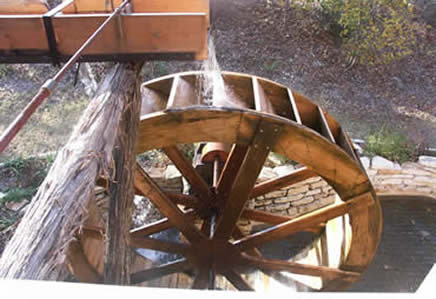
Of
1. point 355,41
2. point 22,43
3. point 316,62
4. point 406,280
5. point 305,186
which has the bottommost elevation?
point 406,280

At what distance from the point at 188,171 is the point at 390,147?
312 centimetres

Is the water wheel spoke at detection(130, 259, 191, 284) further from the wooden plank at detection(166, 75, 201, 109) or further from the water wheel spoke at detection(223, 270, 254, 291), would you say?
the wooden plank at detection(166, 75, 201, 109)

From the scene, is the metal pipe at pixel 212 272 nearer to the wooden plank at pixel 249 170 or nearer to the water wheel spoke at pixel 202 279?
the water wheel spoke at pixel 202 279

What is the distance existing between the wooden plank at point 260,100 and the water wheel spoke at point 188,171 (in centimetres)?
70

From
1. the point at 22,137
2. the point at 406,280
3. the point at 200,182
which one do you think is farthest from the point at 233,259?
the point at 22,137

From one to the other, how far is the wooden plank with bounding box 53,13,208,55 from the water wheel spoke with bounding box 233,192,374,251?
5.12 ft

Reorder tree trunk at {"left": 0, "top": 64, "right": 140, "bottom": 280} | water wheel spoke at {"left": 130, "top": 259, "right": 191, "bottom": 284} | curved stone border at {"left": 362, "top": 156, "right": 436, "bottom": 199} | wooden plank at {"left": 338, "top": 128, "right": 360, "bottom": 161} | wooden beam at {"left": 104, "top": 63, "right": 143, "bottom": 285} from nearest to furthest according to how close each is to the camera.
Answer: tree trunk at {"left": 0, "top": 64, "right": 140, "bottom": 280}, wooden beam at {"left": 104, "top": 63, "right": 143, "bottom": 285}, wooden plank at {"left": 338, "top": 128, "right": 360, "bottom": 161}, water wheel spoke at {"left": 130, "top": 259, "right": 191, "bottom": 284}, curved stone border at {"left": 362, "top": 156, "right": 436, "bottom": 199}

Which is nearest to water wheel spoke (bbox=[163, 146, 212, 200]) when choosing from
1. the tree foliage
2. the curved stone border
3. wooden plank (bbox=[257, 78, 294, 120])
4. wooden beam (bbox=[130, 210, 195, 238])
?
wooden beam (bbox=[130, 210, 195, 238])

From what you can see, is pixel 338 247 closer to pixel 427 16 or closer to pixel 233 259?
pixel 233 259

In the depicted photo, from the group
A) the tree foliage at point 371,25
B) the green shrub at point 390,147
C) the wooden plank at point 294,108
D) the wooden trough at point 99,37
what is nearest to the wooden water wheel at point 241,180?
the wooden plank at point 294,108

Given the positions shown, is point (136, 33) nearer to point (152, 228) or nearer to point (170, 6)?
point (170, 6)

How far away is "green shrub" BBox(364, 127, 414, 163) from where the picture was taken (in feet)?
14.9

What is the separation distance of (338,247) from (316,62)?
398 cm

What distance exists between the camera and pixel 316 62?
19.8ft
